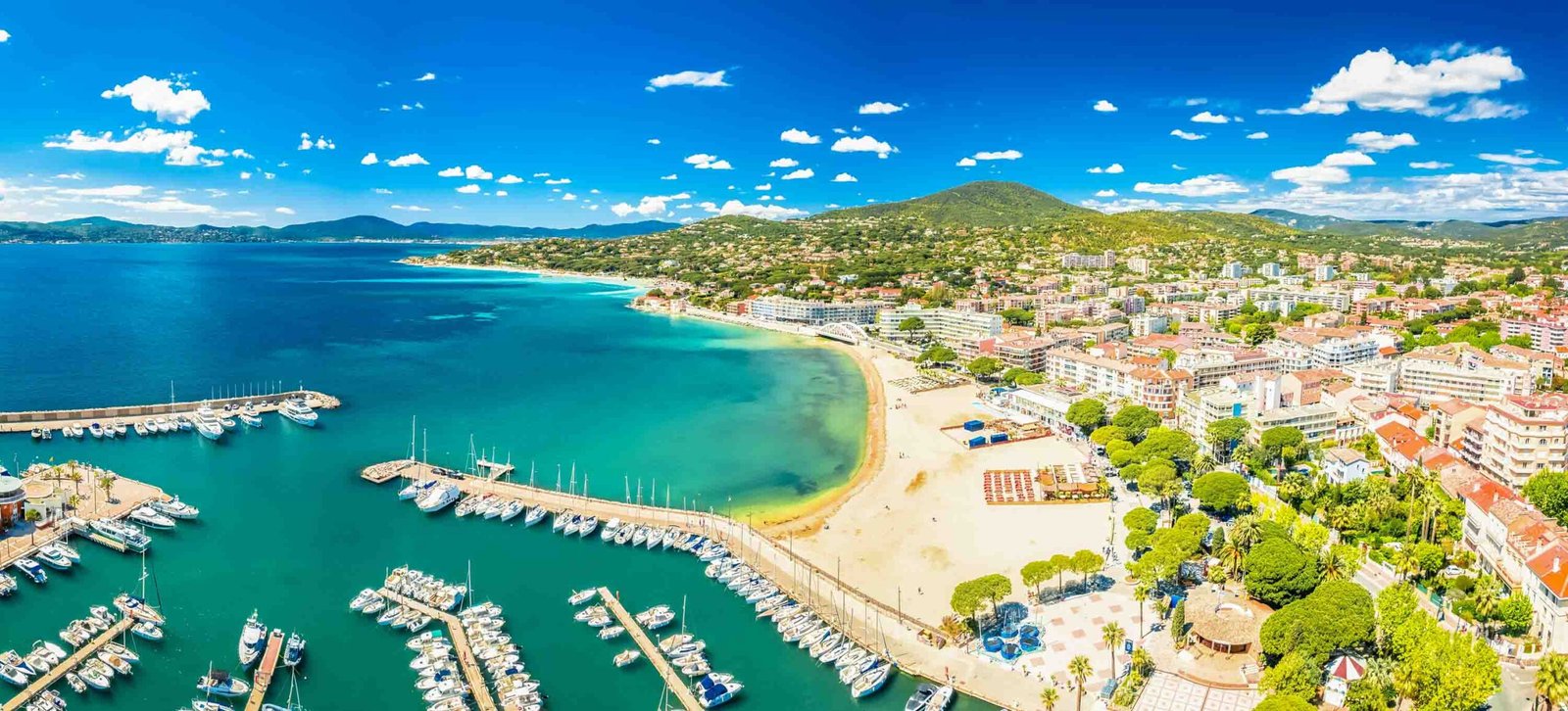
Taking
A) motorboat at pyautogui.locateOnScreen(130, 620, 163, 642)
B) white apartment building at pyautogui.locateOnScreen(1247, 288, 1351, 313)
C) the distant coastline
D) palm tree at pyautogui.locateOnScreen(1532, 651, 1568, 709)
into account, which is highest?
white apartment building at pyautogui.locateOnScreen(1247, 288, 1351, 313)

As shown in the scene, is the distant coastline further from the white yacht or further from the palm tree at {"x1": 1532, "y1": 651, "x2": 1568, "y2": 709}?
the white yacht

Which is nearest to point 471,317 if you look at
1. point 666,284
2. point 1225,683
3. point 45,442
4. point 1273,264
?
A: point 666,284

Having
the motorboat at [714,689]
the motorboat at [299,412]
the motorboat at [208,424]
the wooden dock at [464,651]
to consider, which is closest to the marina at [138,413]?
the motorboat at [299,412]

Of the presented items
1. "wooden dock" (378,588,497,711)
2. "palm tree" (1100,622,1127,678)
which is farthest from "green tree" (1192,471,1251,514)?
"wooden dock" (378,588,497,711)

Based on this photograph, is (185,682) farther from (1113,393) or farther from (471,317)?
(471,317)

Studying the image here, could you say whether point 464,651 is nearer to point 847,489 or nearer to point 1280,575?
point 847,489

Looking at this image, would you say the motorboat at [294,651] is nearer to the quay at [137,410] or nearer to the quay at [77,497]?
the quay at [77,497]
